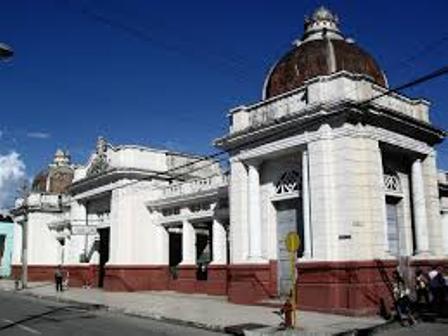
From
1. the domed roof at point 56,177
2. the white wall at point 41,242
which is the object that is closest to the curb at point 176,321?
the white wall at point 41,242

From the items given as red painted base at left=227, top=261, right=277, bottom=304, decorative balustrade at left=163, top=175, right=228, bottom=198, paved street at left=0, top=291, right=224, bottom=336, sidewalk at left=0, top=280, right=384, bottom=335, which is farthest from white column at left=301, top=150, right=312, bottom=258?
decorative balustrade at left=163, top=175, right=228, bottom=198

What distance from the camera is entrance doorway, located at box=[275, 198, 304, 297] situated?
22688mm

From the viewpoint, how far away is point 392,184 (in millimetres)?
22797

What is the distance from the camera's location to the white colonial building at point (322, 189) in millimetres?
20000

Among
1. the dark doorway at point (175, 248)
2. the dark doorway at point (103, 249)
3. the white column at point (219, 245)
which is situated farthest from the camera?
the dark doorway at point (103, 249)

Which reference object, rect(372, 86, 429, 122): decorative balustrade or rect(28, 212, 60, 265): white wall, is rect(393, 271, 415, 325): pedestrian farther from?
rect(28, 212, 60, 265): white wall

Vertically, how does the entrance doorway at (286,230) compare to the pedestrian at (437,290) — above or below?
above

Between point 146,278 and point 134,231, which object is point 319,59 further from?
point 146,278

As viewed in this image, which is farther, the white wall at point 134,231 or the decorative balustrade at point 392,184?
the white wall at point 134,231

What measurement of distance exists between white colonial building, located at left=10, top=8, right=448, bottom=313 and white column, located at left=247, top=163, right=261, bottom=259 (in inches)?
1.6

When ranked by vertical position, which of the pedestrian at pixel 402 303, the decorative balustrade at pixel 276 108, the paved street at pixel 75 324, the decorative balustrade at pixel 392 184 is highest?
the decorative balustrade at pixel 276 108

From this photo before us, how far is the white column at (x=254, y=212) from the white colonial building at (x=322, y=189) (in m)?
0.04

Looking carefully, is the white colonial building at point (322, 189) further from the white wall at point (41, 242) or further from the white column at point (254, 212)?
the white wall at point (41, 242)

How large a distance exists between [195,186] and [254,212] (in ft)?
26.3
